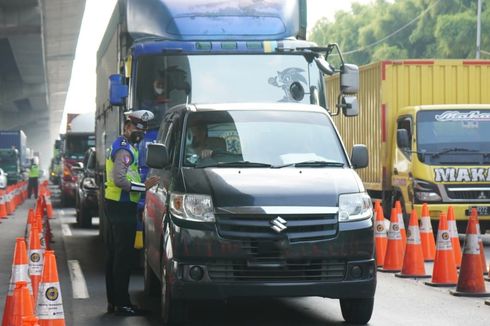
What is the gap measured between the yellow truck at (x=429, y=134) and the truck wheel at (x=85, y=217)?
21.0ft

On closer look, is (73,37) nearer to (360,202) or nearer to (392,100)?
(392,100)

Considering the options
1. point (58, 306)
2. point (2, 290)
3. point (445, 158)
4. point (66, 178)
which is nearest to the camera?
point (58, 306)

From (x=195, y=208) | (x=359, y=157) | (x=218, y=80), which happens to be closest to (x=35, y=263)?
(x=195, y=208)

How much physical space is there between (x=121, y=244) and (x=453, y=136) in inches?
388

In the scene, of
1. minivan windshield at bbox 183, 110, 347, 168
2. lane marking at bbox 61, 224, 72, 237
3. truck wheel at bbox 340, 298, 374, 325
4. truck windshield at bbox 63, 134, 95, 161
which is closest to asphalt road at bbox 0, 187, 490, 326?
truck wheel at bbox 340, 298, 374, 325

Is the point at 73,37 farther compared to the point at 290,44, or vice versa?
the point at 73,37

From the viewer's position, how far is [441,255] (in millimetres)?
12672

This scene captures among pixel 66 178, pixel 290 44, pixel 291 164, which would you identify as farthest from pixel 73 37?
pixel 291 164

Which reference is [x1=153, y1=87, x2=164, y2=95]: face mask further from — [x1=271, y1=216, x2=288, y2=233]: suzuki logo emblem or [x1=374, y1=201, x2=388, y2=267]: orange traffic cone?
[x1=271, y1=216, x2=288, y2=233]: suzuki logo emblem

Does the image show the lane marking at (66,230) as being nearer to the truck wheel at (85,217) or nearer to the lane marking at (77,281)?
the truck wheel at (85,217)

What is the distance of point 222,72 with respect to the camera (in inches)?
554

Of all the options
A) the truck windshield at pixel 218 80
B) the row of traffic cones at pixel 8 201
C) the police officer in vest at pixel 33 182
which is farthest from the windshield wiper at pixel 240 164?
the police officer in vest at pixel 33 182

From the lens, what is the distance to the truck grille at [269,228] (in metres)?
9.17

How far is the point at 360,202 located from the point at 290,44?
5.27 meters
